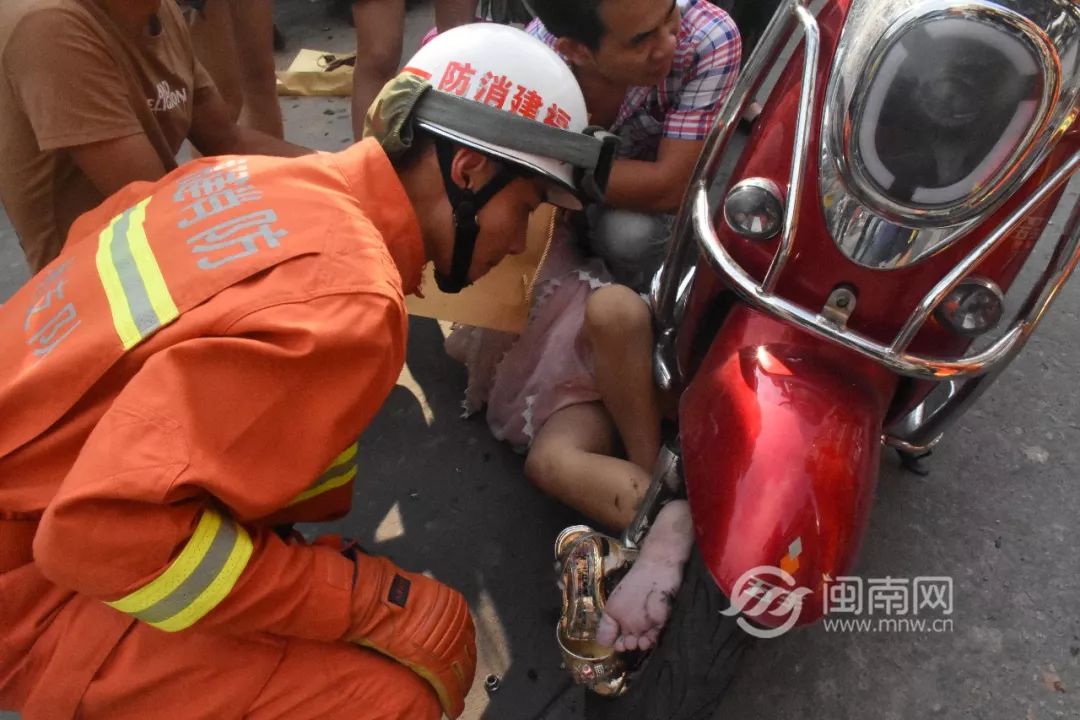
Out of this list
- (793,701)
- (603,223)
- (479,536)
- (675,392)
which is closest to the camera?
(793,701)

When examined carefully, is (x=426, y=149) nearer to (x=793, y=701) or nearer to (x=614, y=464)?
(x=614, y=464)

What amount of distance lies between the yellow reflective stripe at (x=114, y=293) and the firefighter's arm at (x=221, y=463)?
88mm

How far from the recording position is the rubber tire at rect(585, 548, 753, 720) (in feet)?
3.72

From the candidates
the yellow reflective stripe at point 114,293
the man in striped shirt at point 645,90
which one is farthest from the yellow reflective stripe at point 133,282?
the man in striped shirt at point 645,90

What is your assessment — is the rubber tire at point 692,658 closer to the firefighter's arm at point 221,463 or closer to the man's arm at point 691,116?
the firefighter's arm at point 221,463

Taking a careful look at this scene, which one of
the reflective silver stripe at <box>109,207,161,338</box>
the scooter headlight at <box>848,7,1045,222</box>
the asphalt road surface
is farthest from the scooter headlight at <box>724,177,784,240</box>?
the reflective silver stripe at <box>109,207,161,338</box>

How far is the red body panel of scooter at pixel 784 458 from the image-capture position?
0.99 m

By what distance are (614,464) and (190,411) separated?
37.6 inches

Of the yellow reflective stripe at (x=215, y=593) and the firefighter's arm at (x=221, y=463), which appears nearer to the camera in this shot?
the firefighter's arm at (x=221, y=463)

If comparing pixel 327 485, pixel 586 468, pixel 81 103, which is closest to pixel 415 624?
pixel 327 485

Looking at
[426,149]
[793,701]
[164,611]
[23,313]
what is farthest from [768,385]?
[23,313]

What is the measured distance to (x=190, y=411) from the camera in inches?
37.6

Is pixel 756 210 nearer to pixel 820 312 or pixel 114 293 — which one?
pixel 820 312

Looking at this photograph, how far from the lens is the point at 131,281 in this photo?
107 centimetres
